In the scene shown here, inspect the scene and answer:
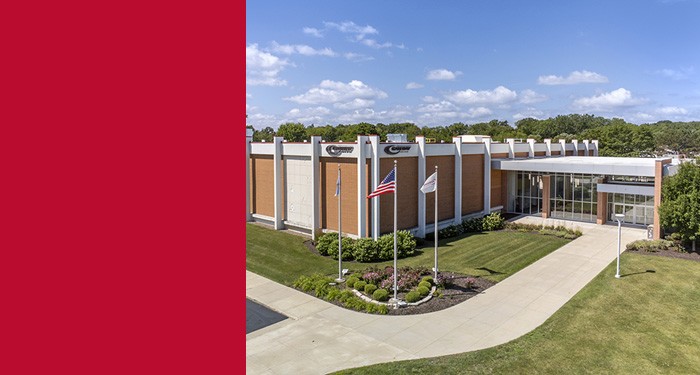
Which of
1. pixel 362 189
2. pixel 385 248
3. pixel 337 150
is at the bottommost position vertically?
pixel 385 248

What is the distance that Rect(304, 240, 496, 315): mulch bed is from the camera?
61.4 ft

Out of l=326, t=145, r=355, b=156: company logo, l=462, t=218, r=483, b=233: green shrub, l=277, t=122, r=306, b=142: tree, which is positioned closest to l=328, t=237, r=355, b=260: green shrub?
l=326, t=145, r=355, b=156: company logo

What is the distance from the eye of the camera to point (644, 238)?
3047 centimetres

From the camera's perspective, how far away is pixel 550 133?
420ft

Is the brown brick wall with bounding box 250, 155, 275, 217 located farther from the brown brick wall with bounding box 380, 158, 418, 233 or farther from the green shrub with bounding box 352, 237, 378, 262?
the green shrub with bounding box 352, 237, 378, 262

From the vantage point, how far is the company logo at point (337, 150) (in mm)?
29297

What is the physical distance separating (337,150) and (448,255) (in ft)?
32.2

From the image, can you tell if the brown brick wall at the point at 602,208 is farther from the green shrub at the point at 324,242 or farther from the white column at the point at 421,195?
the green shrub at the point at 324,242

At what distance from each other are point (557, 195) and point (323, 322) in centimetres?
2802

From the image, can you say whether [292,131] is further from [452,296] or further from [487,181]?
[452,296]

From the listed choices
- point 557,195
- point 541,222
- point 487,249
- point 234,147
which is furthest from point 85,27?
point 557,195

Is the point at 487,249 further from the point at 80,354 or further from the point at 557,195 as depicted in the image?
the point at 80,354

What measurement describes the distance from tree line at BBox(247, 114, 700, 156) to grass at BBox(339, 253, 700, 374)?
103ft

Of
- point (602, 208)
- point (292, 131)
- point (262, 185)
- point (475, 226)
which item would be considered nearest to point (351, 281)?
point (475, 226)
